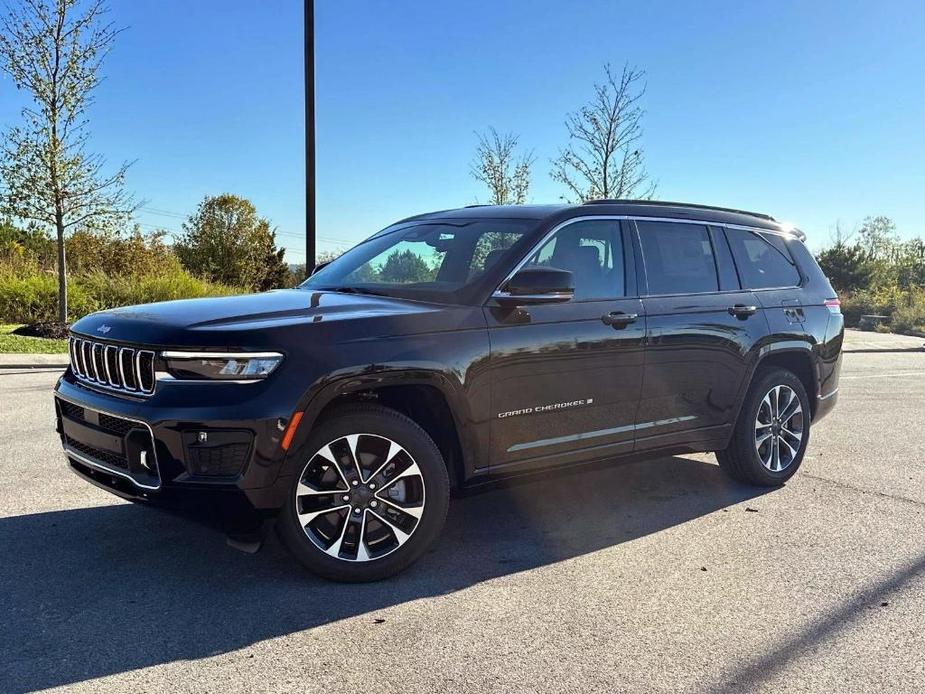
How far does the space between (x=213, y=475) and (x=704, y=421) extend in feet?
10.4

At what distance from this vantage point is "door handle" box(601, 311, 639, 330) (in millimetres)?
4410

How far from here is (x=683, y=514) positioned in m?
4.86

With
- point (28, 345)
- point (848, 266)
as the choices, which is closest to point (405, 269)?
point (28, 345)

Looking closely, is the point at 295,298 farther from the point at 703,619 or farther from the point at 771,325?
the point at 771,325

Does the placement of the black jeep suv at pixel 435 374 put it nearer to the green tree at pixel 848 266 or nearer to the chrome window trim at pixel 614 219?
the chrome window trim at pixel 614 219

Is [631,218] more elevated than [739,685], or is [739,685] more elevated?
[631,218]

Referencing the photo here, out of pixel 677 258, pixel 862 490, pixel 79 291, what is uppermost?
pixel 677 258

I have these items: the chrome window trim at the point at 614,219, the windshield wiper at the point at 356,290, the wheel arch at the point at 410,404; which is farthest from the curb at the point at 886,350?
the wheel arch at the point at 410,404

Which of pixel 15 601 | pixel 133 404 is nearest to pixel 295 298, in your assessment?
pixel 133 404

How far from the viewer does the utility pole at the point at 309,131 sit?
41.9ft

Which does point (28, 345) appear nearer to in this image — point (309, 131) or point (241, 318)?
point (309, 131)

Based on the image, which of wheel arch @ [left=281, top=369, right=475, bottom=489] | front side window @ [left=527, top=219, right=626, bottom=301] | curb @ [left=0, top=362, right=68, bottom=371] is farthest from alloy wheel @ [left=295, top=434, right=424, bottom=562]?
curb @ [left=0, top=362, right=68, bottom=371]

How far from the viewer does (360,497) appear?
11.8ft

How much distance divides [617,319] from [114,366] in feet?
8.81
